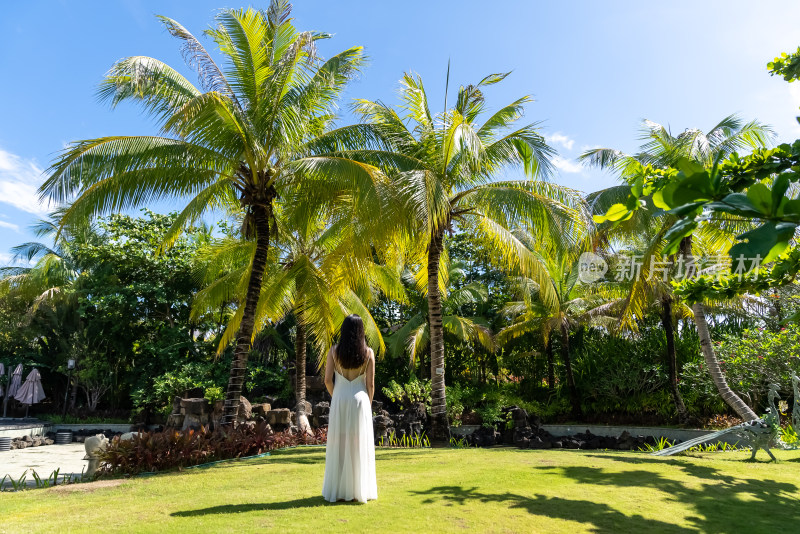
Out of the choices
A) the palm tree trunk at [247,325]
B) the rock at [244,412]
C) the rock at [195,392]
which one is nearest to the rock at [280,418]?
the rock at [244,412]

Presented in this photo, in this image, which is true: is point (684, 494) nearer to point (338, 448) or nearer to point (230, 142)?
point (338, 448)

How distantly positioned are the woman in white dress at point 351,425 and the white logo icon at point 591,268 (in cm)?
1555

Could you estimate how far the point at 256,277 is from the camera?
10234mm

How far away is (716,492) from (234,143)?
866cm

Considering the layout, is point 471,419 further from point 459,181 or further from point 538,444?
point 459,181

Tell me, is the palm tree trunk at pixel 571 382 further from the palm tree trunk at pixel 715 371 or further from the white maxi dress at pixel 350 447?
the white maxi dress at pixel 350 447

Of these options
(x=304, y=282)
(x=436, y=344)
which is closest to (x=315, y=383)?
(x=304, y=282)

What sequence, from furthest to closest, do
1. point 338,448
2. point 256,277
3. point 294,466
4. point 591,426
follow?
point 591,426 < point 256,277 < point 294,466 < point 338,448

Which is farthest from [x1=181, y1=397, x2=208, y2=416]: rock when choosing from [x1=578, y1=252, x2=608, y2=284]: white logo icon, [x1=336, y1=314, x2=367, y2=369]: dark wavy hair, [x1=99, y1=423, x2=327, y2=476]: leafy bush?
[x1=578, y1=252, x2=608, y2=284]: white logo icon

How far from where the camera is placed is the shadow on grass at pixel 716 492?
15.0 ft

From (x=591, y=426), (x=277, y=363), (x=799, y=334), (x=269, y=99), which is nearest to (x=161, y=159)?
(x=269, y=99)

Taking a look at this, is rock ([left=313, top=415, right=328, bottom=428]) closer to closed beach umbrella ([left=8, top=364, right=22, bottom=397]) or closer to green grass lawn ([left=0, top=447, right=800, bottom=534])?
green grass lawn ([left=0, top=447, right=800, bottom=534])

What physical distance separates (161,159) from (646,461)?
355 inches

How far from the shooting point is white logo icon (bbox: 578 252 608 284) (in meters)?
19.2
